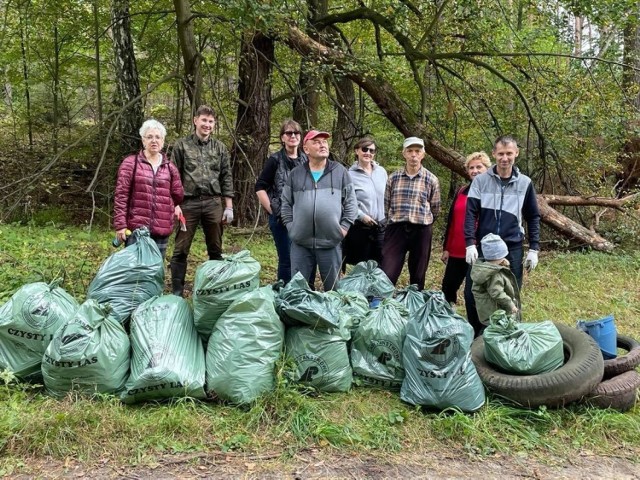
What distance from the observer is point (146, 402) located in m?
2.97

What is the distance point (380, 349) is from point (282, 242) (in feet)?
5.17

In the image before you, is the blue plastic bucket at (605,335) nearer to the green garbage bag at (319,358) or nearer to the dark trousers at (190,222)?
the green garbage bag at (319,358)

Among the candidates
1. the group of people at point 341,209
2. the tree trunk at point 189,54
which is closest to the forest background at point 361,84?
the tree trunk at point 189,54

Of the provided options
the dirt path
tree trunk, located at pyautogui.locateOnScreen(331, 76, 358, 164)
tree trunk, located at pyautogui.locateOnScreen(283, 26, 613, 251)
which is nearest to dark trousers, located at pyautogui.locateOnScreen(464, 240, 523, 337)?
the dirt path

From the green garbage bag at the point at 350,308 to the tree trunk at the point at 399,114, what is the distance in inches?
146

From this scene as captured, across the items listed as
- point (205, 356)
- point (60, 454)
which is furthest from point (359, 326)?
point (60, 454)

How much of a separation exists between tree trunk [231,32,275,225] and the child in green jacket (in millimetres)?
4658

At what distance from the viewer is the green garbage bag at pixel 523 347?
10.2 ft

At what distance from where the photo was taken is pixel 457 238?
4344 millimetres

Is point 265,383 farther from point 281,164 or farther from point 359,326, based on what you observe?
point 281,164

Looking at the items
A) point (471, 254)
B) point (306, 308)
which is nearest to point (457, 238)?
point (471, 254)

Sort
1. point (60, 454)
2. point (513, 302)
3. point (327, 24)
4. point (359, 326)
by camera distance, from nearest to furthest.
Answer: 1. point (60, 454)
2. point (359, 326)
3. point (513, 302)
4. point (327, 24)

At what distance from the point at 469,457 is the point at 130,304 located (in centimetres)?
228

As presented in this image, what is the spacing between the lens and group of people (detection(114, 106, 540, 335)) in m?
3.80
